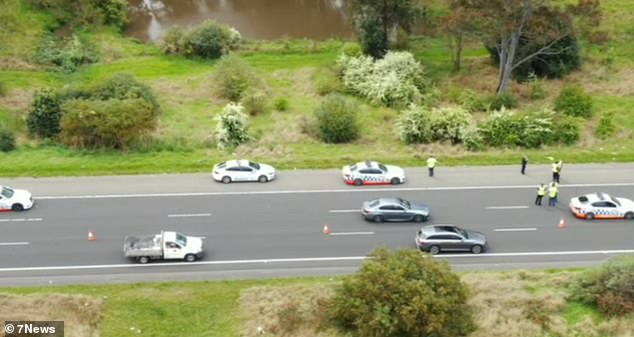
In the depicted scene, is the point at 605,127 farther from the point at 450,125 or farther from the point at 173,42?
the point at 173,42

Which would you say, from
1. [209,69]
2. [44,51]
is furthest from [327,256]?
[44,51]

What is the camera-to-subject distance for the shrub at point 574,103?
172 feet

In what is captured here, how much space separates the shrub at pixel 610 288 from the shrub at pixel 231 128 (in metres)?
22.5

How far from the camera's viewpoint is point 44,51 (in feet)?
206

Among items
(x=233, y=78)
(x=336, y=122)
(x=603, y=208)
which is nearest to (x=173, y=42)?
(x=233, y=78)

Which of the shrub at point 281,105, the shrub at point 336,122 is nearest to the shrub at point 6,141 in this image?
the shrub at point 281,105

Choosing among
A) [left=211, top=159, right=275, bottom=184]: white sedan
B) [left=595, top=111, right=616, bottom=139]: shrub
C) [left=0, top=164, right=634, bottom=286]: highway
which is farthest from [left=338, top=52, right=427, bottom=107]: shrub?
[left=211, top=159, right=275, bottom=184]: white sedan

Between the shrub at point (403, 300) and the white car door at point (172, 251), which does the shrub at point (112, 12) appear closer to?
the white car door at point (172, 251)

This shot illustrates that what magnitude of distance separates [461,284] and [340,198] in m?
11.2

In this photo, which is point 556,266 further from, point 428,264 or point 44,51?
point 44,51

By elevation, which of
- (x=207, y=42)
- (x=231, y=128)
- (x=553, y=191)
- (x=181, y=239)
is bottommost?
(x=181, y=239)

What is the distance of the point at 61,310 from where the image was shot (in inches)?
1273

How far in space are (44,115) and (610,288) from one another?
113 ft

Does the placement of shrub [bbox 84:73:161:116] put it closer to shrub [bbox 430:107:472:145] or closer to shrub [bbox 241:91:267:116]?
shrub [bbox 241:91:267:116]
